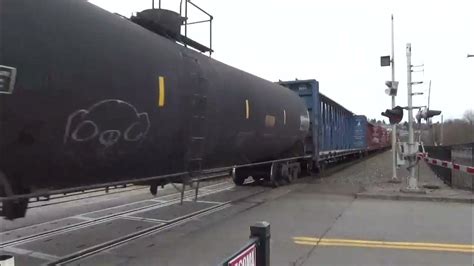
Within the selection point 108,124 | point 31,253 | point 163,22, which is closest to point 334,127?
point 163,22

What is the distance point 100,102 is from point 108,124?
31cm

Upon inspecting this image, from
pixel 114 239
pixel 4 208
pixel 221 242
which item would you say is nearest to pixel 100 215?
pixel 114 239

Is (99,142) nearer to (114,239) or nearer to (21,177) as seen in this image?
(21,177)

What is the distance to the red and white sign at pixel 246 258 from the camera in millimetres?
2734

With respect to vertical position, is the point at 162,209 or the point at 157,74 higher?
the point at 157,74

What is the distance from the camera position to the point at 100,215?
372 inches

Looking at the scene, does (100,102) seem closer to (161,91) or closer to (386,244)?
(161,91)

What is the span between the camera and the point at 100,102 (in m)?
5.45

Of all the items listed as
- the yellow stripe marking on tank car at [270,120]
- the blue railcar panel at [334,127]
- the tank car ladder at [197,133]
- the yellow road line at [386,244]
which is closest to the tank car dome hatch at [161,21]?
the tank car ladder at [197,133]

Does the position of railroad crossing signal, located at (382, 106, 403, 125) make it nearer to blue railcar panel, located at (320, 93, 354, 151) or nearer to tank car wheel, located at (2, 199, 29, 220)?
blue railcar panel, located at (320, 93, 354, 151)

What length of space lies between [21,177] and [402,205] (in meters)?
8.70

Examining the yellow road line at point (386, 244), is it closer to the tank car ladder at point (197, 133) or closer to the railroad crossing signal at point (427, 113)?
the tank car ladder at point (197, 133)

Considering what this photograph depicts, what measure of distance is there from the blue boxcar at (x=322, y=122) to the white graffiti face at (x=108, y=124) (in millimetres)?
11521

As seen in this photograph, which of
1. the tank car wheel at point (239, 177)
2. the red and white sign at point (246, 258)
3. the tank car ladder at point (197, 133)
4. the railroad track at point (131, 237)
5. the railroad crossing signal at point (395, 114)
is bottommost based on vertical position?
the railroad track at point (131, 237)
